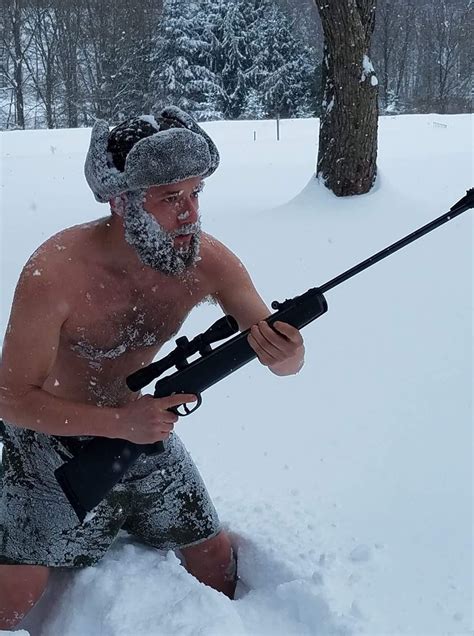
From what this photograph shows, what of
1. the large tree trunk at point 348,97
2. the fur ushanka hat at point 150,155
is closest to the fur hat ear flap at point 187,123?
the fur ushanka hat at point 150,155

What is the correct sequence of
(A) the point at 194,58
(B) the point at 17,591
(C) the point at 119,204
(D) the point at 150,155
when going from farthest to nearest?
(A) the point at 194,58, (B) the point at 17,591, (C) the point at 119,204, (D) the point at 150,155

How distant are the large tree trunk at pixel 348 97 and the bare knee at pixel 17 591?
15.7 feet

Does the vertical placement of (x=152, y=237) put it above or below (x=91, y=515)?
above

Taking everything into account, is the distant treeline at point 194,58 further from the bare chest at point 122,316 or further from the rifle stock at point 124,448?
the rifle stock at point 124,448

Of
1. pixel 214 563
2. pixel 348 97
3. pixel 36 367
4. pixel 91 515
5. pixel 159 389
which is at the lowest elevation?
pixel 214 563

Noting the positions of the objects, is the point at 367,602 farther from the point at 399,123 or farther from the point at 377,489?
the point at 399,123

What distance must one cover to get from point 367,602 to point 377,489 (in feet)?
1.91

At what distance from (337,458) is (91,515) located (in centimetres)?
111

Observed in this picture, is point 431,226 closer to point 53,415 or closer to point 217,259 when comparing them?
point 217,259

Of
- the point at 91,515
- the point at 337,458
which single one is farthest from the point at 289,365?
the point at 337,458

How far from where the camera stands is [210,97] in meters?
24.9

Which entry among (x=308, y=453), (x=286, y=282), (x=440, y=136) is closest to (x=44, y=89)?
(x=440, y=136)

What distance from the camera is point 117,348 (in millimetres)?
2160

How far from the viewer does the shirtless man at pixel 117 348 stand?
6.32 ft
